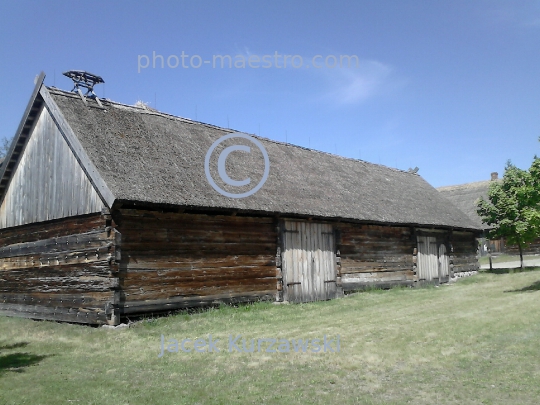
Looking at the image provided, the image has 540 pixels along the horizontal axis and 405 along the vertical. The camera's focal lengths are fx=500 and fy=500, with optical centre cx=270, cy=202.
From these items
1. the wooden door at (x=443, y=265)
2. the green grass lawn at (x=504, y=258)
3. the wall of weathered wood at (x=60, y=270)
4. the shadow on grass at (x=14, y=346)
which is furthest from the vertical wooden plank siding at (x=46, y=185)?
the green grass lawn at (x=504, y=258)

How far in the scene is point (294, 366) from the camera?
8.17m

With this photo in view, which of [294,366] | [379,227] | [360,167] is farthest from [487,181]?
[294,366]

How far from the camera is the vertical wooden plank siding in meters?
13.6

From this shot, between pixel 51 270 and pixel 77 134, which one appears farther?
pixel 51 270

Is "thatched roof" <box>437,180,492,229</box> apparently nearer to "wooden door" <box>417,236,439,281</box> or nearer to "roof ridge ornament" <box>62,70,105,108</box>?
"wooden door" <box>417,236,439,281</box>

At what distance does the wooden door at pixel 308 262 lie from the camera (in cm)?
1642

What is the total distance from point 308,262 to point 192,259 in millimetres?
4713

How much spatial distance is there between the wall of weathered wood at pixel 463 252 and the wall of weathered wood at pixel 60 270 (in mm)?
17939

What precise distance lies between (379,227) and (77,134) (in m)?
12.1

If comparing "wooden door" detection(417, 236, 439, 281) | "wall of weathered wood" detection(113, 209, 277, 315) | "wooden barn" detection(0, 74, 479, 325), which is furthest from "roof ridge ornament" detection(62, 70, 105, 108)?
"wooden door" detection(417, 236, 439, 281)

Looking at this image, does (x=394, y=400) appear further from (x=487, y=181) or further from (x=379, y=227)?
(x=487, y=181)

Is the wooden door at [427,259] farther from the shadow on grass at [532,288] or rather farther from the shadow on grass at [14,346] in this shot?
the shadow on grass at [14,346]

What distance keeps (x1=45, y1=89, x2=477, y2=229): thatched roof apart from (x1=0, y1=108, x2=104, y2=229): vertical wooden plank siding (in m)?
0.90

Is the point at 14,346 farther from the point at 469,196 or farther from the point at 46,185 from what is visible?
the point at 469,196
